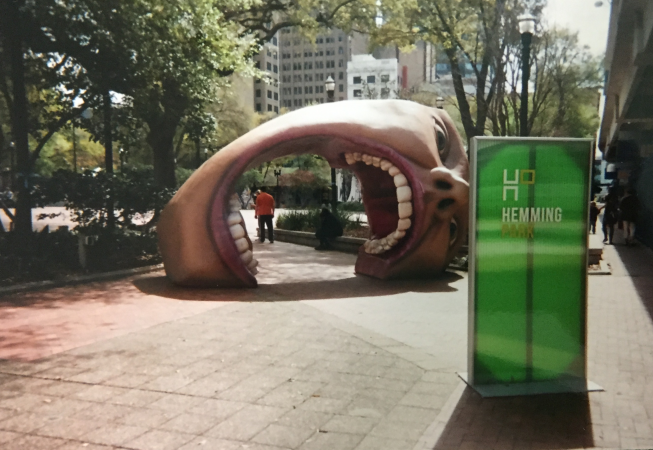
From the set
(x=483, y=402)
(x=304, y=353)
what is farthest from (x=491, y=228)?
(x=304, y=353)

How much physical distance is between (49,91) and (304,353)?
1042 centimetres

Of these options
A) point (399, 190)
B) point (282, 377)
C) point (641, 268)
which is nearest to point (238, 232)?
point (399, 190)

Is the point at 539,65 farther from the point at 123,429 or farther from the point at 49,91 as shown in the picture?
the point at 123,429

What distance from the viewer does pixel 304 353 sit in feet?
18.1

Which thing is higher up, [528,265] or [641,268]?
[528,265]

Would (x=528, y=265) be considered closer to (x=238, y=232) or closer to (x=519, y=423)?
(x=519, y=423)

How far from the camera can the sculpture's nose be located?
8578mm

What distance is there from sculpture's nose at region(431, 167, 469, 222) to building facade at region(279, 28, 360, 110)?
336 feet

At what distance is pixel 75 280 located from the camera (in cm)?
947

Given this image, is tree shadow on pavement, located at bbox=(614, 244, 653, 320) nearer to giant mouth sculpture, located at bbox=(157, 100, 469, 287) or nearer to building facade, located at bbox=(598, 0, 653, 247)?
building facade, located at bbox=(598, 0, 653, 247)

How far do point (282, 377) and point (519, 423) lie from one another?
6.27ft

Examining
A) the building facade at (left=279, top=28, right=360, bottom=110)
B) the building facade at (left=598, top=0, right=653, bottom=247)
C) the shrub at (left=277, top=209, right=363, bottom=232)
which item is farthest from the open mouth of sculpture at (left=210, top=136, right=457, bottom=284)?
the building facade at (left=279, top=28, right=360, bottom=110)

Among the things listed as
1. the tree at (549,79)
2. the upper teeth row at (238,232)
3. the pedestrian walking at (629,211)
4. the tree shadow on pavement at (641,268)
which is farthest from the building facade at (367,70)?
the upper teeth row at (238,232)

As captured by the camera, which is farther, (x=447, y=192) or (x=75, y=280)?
(x=75, y=280)
